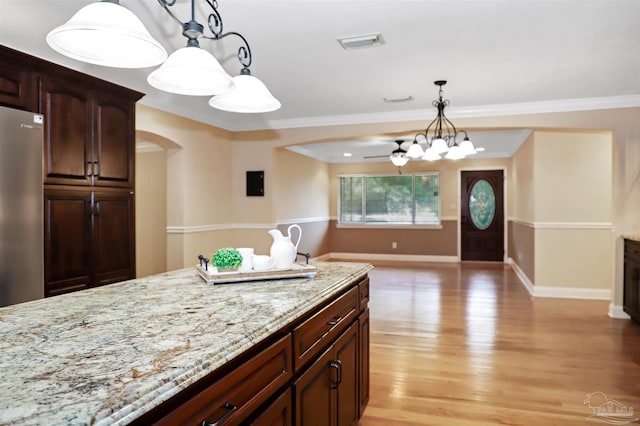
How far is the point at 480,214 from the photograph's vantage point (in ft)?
30.5

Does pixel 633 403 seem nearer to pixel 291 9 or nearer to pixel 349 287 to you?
pixel 349 287

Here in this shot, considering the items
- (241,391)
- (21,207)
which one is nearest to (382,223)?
(21,207)

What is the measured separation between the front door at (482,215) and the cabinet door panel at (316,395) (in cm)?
812

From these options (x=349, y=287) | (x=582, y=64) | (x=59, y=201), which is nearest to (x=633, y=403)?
(x=349, y=287)

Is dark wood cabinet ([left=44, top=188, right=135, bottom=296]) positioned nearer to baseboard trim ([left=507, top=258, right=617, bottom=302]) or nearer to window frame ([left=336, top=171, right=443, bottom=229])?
baseboard trim ([left=507, top=258, right=617, bottom=302])

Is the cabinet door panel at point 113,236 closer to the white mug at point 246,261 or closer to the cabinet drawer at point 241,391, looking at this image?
the white mug at point 246,261

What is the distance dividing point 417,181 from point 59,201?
7760mm

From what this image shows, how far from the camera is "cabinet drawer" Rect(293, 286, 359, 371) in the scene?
153 centimetres

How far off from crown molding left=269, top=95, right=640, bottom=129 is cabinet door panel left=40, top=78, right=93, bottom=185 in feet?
9.29

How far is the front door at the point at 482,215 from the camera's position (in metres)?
9.12

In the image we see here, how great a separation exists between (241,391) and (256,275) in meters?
0.89

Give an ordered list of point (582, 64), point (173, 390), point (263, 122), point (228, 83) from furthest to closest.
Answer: point (263, 122)
point (582, 64)
point (228, 83)
point (173, 390)

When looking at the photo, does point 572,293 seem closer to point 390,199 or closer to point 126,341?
point 390,199

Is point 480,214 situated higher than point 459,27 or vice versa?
point 459,27
